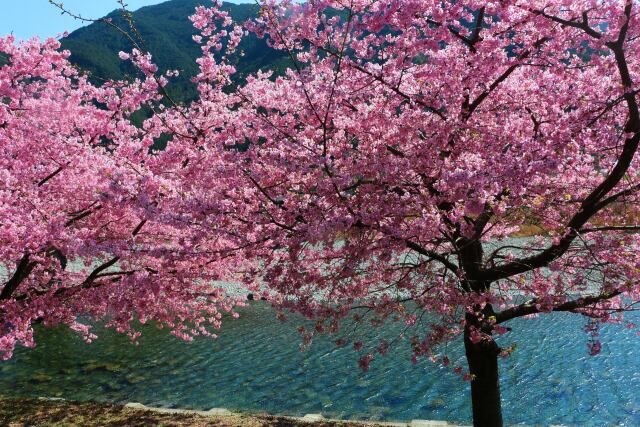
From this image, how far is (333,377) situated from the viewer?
751 inches

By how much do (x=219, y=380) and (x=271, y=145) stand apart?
14.2 m

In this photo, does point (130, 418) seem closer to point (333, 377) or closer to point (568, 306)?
point (333, 377)

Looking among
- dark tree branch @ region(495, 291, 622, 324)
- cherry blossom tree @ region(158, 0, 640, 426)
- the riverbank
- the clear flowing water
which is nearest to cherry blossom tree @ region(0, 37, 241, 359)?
cherry blossom tree @ region(158, 0, 640, 426)

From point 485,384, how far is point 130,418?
930 cm

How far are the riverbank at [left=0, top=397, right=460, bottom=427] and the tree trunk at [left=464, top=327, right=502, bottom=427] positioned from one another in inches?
139

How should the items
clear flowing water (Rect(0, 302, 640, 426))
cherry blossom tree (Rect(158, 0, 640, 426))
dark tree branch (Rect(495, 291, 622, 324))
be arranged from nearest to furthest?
cherry blossom tree (Rect(158, 0, 640, 426)) < dark tree branch (Rect(495, 291, 622, 324)) < clear flowing water (Rect(0, 302, 640, 426))

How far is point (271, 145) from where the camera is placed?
8.51 m

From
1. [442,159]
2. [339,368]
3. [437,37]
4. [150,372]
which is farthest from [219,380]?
[437,37]

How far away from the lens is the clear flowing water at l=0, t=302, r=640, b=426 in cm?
1534

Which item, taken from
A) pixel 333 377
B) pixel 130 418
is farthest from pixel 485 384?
pixel 333 377

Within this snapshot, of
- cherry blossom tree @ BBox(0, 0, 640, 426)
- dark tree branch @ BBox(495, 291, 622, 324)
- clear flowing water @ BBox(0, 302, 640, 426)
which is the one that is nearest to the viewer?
cherry blossom tree @ BBox(0, 0, 640, 426)

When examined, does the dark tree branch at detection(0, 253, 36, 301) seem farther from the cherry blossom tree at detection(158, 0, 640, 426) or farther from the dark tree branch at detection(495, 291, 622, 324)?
the dark tree branch at detection(495, 291, 622, 324)

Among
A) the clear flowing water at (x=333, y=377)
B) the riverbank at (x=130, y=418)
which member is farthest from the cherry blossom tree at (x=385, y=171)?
the clear flowing water at (x=333, y=377)

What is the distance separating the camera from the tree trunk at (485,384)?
8742 millimetres
